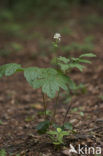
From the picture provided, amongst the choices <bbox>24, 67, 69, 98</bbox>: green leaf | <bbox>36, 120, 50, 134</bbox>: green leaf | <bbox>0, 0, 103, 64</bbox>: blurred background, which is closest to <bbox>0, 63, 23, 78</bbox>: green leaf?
<bbox>24, 67, 69, 98</bbox>: green leaf

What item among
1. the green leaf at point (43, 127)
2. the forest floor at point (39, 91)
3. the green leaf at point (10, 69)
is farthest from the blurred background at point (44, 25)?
the green leaf at point (10, 69)

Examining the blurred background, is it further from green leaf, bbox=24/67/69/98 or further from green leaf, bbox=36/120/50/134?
green leaf, bbox=24/67/69/98

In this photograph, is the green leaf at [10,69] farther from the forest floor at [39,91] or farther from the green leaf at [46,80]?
the forest floor at [39,91]

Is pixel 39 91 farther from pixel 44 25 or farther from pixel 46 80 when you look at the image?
pixel 44 25

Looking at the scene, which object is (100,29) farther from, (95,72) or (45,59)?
(95,72)

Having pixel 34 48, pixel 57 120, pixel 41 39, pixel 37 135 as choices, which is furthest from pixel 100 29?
pixel 37 135

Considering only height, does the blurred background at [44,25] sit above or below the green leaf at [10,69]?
above
